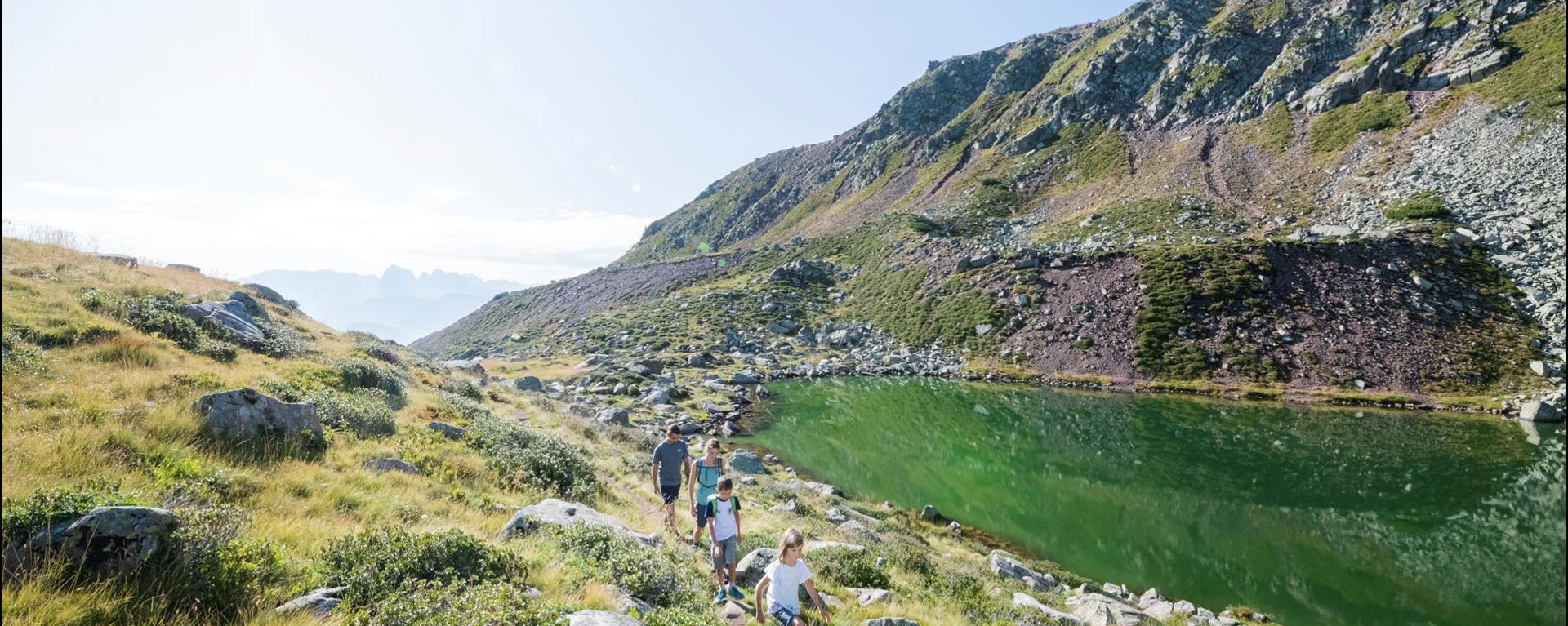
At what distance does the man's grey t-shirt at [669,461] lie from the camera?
48.1 feet

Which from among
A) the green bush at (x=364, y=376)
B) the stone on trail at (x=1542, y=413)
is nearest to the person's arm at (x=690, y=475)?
the green bush at (x=364, y=376)

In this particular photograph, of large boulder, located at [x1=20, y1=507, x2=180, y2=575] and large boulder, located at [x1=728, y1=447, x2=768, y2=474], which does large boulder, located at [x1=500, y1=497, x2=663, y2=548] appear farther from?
large boulder, located at [x1=728, y1=447, x2=768, y2=474]

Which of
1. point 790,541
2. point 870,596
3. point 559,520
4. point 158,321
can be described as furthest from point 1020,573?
point 158,321

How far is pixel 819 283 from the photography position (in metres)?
94.8

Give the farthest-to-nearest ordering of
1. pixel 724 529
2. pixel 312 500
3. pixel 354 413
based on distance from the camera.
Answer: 1. pixel 354 413
2. pixel 724 529
3. pixel 312 500

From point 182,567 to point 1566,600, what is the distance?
1255 inches

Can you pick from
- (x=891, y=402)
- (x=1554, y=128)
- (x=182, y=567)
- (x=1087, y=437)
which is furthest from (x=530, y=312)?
(x=1554, y=128)

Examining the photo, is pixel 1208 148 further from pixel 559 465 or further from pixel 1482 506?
pixel 559 465

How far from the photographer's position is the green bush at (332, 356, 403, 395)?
2114 centimetres

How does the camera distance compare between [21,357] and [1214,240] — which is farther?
[1214,240]

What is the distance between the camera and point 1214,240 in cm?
6356

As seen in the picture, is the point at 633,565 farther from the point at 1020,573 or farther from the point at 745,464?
the point at 745,464

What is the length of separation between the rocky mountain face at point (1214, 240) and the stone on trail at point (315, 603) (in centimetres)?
5596

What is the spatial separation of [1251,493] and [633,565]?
29654 mm
